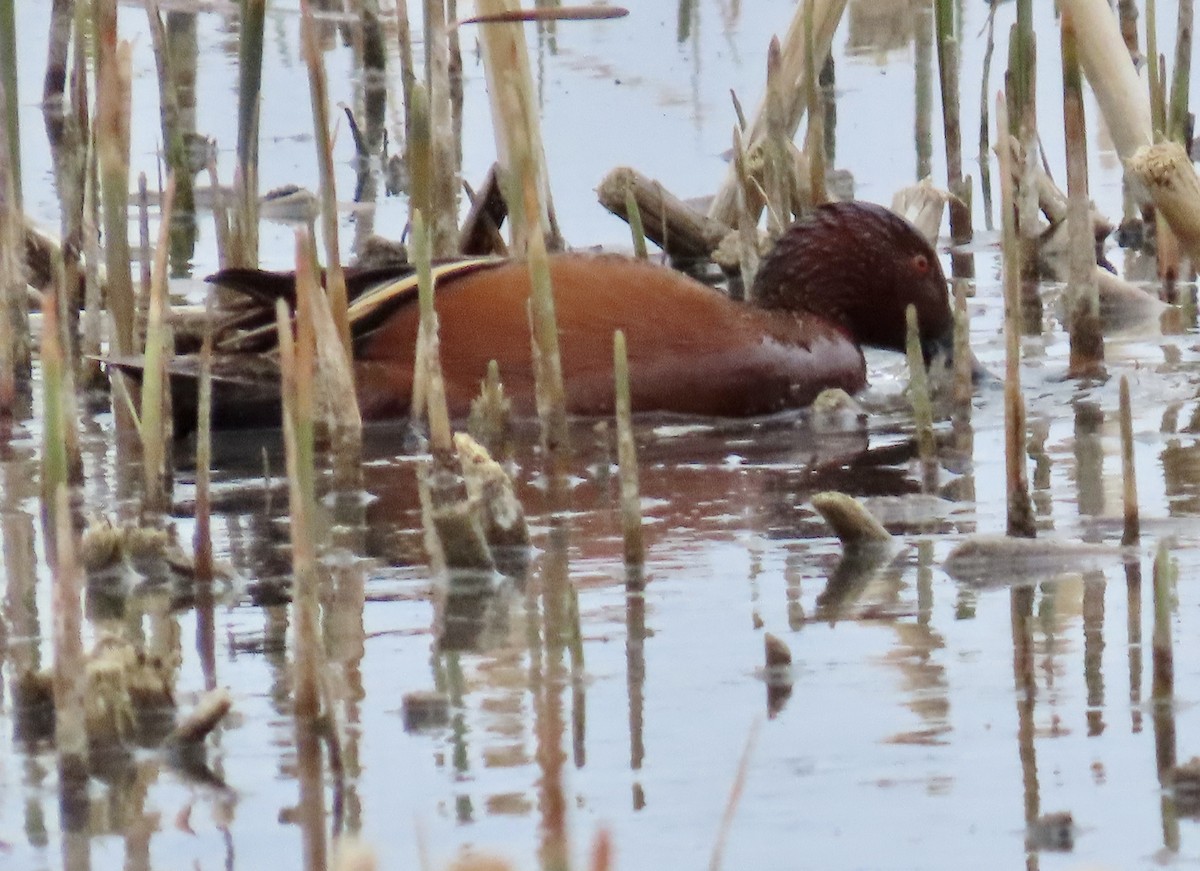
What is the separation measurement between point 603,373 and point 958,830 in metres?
2.98

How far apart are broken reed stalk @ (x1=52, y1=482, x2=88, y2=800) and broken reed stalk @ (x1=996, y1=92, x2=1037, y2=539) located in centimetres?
162

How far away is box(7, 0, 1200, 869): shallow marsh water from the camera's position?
2590mm

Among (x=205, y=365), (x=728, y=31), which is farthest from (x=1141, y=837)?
(x=728, y=31)

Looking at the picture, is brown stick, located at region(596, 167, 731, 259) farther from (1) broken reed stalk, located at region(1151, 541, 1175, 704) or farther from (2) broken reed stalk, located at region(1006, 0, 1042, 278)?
(1) broken reed stalk, located at region(1151, 541, 1175, 704)

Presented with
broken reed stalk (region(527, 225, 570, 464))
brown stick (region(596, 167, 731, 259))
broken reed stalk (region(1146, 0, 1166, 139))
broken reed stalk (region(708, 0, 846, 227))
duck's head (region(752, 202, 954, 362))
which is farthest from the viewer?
brown stick (region(596, 167, 731, 259))

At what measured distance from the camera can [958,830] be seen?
2.55 m

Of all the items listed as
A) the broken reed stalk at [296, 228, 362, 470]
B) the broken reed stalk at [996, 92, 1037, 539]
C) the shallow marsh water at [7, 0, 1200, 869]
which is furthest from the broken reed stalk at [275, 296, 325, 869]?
the broken reed stalk at [296, 228, 362, 470]

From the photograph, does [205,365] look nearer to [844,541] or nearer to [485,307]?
[844,541]

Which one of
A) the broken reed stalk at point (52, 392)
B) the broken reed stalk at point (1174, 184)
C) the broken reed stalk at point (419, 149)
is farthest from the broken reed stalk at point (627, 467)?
the broken reed stalk at point (419, 149)

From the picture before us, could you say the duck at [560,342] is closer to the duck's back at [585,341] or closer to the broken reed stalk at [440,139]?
the duck's back at [585,341]

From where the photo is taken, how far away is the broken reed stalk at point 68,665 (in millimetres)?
2615

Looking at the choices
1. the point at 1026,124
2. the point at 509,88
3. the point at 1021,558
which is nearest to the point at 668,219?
the point at 1026,124

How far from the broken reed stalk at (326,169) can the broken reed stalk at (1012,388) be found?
1286 mm

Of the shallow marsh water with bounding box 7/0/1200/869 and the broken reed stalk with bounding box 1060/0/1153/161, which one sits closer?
the shallow marsh water with bounding box 7/0/1200/869
